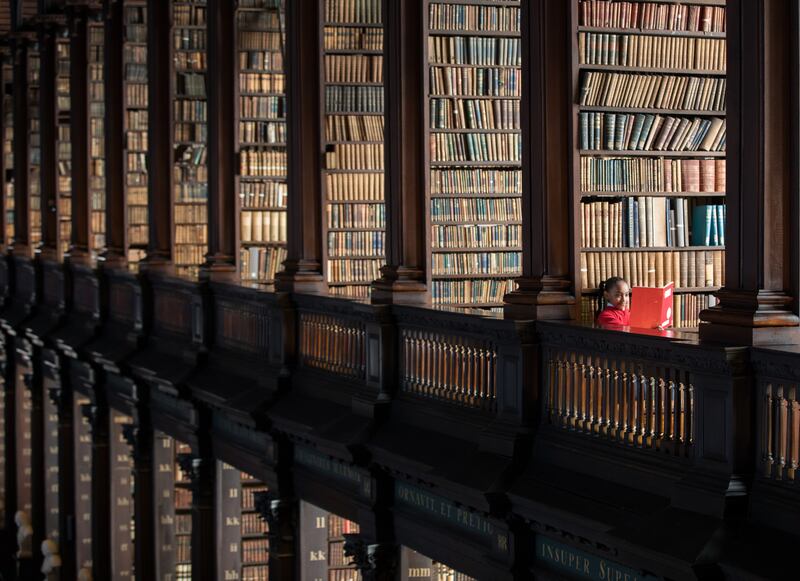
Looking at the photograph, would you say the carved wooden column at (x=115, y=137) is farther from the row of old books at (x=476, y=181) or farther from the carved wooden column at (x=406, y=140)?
the carved wooden column at (x=406, y=140)

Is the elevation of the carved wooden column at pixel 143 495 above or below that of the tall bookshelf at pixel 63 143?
below

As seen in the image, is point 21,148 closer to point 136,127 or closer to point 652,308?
point 136,127

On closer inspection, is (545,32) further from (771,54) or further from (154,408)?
(154,408)

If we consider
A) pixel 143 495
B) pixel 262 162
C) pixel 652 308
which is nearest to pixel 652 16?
pixel 652 308

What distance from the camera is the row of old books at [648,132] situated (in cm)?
686

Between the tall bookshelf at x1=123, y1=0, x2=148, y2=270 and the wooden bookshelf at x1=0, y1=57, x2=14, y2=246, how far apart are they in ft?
15.5

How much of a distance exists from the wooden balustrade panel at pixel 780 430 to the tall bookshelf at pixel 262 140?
245 inches

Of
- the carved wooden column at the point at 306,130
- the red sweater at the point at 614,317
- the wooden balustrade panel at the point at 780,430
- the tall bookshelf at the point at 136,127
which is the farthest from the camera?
the tall bookshelf at the point at 136,127

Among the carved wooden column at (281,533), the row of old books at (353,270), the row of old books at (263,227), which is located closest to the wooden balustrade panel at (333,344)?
the carved wooden column at (281,533)

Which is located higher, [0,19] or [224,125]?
[0,19]

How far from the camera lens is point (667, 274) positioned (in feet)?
23.4

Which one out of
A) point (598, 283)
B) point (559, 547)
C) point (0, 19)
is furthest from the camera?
point (0, 19)

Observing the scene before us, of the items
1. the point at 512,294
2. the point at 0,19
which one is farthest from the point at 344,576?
the point at 0,19

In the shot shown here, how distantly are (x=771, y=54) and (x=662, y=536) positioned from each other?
1359 millimetres
